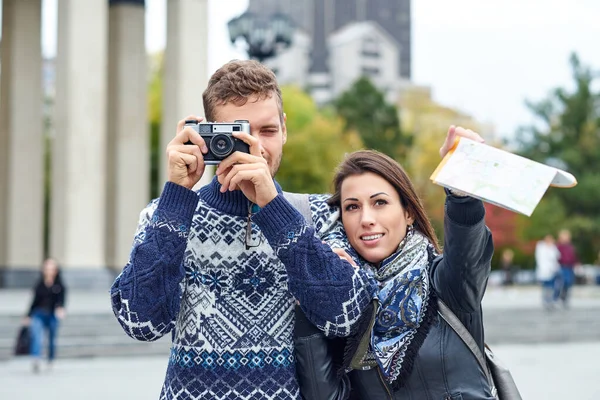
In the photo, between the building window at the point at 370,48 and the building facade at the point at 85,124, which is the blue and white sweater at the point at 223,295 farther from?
the building window at the point at 370,48

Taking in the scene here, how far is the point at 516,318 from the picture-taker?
20.6 metres

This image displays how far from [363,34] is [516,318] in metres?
110

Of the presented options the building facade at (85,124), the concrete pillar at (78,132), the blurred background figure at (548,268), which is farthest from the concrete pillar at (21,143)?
the blurred background figure at (548,268)

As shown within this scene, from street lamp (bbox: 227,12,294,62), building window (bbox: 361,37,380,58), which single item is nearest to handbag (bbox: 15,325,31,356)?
street lamp (bbox: 227,12,294,62)

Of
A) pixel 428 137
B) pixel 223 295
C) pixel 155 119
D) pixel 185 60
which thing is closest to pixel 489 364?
pixel 223 295

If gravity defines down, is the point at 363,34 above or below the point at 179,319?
above

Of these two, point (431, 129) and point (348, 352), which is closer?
point (348, 352)

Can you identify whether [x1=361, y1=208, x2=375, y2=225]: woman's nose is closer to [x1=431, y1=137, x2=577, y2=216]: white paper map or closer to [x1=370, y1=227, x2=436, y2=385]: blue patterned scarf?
[x1=370, y1=227, x2=436, y2=385]: blue patterned scarf

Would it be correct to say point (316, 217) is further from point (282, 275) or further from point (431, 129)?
point (431, 129)

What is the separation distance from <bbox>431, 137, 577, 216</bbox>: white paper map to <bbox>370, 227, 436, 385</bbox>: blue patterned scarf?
351mm

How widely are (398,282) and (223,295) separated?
0.59 m

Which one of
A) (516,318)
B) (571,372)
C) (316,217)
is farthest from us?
(516,318)

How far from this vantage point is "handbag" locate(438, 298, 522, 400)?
3.03 m

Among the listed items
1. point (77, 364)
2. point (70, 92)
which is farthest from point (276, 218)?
point (70, 92)
